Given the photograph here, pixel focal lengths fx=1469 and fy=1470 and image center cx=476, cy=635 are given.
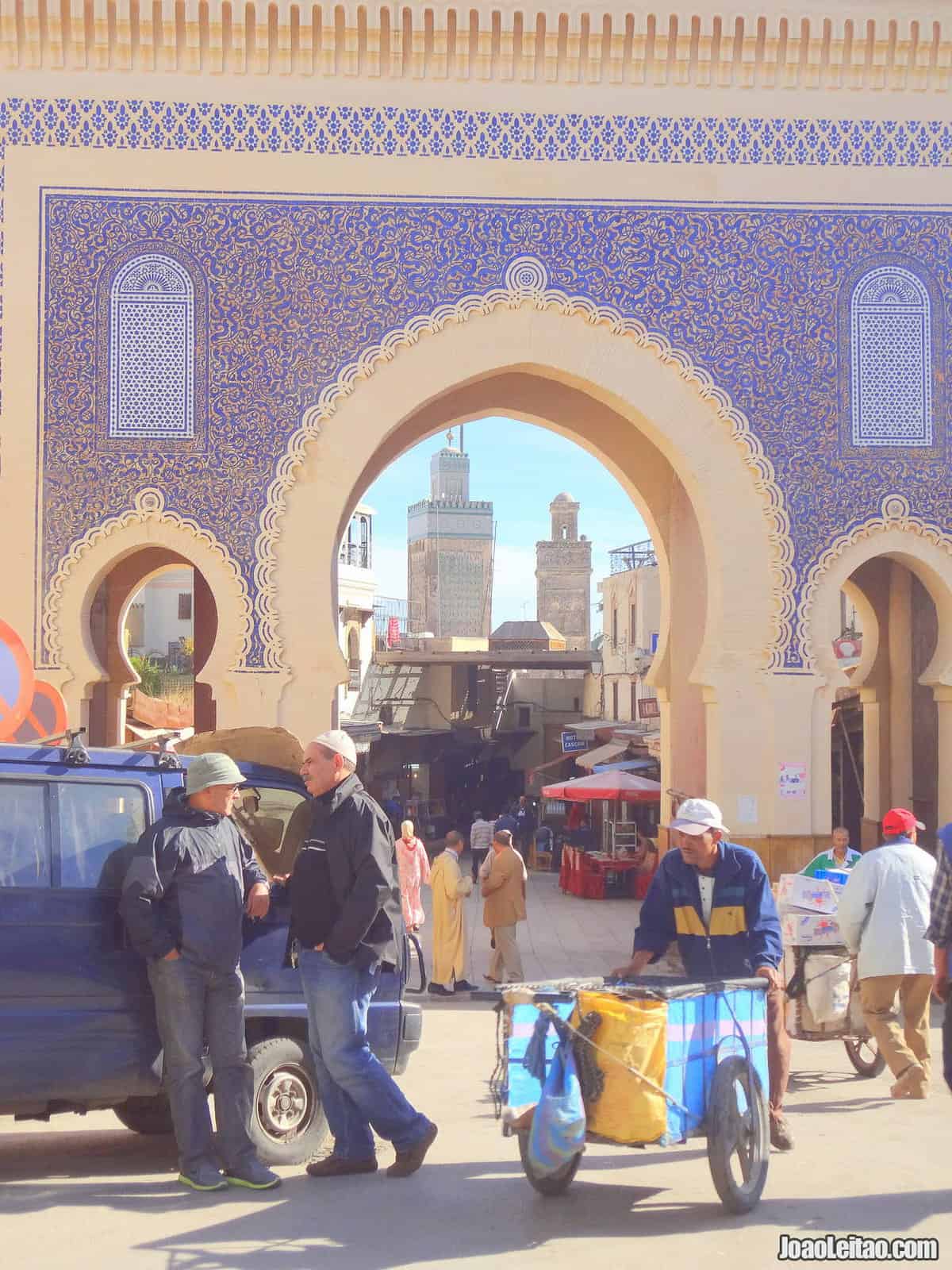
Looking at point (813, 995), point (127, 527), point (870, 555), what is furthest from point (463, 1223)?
point (870, 555)

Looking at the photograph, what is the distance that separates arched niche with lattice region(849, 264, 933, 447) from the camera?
1097cm

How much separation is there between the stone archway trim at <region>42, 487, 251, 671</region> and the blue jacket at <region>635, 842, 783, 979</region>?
6.24 metres

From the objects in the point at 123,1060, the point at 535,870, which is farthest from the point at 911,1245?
the point at 535,870

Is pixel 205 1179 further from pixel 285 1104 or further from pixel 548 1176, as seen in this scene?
pixel 548 1176

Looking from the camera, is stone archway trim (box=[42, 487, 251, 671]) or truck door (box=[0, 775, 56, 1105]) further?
stone archway trim (box=[42, 487, 251, 671])

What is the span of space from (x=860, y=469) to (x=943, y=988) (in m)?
6.89

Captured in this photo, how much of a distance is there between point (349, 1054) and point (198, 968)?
54 centimetres

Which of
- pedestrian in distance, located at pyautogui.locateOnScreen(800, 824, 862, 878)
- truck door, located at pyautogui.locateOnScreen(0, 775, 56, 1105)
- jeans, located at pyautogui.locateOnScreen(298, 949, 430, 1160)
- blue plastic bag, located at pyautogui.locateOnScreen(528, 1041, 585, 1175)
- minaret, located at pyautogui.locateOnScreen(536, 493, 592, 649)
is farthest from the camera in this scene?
minaret, located at pyautogui.locateOnScreen(536, 493, 592, 649)

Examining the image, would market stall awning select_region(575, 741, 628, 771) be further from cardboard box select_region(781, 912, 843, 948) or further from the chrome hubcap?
the chrome hubcap

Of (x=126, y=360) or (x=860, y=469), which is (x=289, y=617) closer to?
(x=126, y=360)

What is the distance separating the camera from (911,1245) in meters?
3.91

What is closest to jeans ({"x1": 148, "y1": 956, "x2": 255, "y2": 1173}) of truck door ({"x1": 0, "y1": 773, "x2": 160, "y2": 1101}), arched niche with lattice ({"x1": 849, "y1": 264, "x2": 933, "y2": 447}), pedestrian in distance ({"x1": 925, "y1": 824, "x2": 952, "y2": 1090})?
truck door ({"x1": 0, "y1": 773, "x2": 160, "y2": 1101})

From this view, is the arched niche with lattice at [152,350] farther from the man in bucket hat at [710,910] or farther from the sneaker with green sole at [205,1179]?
the sneaker with green sole at [205,1179]

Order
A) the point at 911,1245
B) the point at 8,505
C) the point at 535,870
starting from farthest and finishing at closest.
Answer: the point at 535,870 → the point at 8,505 → the point at 911,1245
